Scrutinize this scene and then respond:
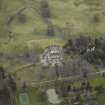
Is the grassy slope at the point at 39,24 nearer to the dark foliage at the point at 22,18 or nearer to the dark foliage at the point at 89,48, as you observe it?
the dark foliage at the point at 22,18

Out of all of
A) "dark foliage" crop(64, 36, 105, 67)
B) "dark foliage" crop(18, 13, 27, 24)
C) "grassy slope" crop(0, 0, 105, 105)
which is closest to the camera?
"dark foliage" crop(64, 36, 105, 67)

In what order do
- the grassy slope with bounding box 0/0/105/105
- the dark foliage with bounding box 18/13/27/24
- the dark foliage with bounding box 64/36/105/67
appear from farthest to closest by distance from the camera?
the dark foliage with bounding box 18/13/27/24 → the grassy slope with bounding box 0/0/105/105 → the dark foliage with bounding box 64/36/105/67

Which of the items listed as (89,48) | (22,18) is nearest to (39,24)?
(22,18)

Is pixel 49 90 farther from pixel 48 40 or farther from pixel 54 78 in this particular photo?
pixel 48 40

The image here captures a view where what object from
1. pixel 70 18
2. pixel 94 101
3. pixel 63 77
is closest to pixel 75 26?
pixel 70 18

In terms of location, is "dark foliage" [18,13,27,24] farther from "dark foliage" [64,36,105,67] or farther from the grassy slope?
"dark foliage" [64,36,105,67]

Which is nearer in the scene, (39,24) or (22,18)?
(39,24)

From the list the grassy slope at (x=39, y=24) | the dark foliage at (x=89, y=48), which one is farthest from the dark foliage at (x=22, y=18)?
the dark foliage at (x=89, y=48)

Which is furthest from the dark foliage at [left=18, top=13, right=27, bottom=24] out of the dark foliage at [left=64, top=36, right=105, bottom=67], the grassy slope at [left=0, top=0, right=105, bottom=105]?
the dark foliage at [left=64, top=36, right=105, bottom=67]

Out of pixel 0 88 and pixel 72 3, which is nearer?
pixel 0 88

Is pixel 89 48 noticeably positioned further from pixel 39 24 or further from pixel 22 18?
pixel 22 18

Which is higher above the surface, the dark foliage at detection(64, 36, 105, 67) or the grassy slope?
the grassy slope
